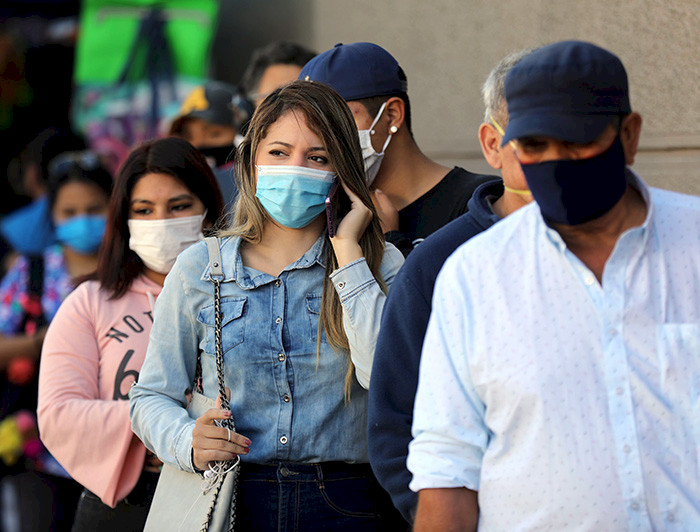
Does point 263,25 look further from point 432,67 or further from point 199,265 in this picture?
point 199,265

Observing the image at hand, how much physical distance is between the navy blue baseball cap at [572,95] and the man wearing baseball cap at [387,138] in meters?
1.28

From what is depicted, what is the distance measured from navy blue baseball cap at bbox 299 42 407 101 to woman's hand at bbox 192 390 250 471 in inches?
52.2

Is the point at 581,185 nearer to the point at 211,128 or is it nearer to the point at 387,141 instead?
the point at 387,141

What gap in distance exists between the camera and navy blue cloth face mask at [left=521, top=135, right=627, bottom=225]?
1831mm

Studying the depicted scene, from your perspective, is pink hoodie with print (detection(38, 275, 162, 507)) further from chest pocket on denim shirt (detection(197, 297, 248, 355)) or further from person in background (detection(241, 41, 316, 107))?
person in background (detection(241, 41, 316, 107))

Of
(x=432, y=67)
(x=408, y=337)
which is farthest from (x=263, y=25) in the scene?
(x=408, y=337)

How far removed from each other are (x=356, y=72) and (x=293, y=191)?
0.81m

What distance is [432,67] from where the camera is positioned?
576 cm

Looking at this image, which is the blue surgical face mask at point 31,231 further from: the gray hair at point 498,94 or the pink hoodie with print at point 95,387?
the gray hair at point 498,94

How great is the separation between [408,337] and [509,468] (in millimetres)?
463

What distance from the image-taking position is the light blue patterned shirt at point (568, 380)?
5.73 ft

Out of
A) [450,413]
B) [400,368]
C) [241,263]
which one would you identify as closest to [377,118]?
[241,263]

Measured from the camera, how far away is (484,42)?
5203 millimetres

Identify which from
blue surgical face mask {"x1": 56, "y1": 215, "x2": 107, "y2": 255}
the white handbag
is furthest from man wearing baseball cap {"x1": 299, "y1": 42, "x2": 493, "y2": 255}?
blue surgical face mask {"x1": 56, "y1": 215, "x2": 107, "y2": 255}
